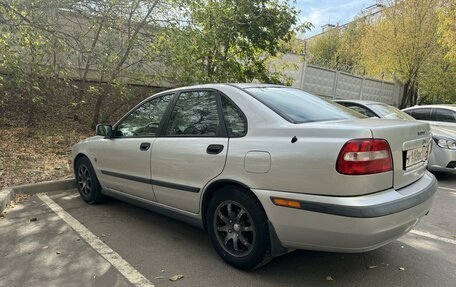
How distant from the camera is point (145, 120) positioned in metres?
4.47

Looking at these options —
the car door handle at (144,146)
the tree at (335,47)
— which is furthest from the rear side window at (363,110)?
the tree at (335,47)

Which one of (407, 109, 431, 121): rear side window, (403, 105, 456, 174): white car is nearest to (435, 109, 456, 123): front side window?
(403, 105, 456, 174): white car

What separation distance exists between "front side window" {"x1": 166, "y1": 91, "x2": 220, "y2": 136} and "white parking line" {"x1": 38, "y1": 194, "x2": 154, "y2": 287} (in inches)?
50.9

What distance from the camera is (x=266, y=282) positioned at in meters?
3.17

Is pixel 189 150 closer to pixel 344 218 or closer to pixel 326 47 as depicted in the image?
pixel 344 218

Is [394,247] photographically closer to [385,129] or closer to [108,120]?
[385,129]

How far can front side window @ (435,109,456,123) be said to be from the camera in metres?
8.48

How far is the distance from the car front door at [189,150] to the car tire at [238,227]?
0.22m

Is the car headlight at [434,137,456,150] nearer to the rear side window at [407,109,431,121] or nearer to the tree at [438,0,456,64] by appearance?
the rear side window at [407,109,431,121]

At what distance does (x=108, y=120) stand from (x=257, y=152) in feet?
27.2

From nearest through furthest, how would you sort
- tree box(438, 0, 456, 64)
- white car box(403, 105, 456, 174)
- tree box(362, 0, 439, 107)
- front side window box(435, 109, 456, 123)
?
white car box(403, 105, 456, 174) < front side window box(435, 109, 456, 123) < tree box(438, 0, 456, 64) < tree box(362, 0, 439, 107)

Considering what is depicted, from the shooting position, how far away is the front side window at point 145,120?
14.0ft

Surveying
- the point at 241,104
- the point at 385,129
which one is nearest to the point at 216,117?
the point at 241,104

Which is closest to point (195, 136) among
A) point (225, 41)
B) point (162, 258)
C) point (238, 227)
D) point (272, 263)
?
point (238, 227)
